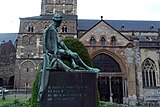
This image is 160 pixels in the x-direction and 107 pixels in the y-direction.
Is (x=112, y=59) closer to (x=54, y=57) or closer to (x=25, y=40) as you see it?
(x=25, y=40)

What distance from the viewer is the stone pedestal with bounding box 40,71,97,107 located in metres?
6.96

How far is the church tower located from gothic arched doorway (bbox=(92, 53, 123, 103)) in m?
13.2

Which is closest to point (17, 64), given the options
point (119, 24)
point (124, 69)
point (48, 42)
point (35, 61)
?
point (35, 61)

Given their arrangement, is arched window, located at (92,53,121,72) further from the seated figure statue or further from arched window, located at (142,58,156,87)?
the seated figure statue

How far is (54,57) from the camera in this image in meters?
7.34

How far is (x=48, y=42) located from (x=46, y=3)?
34.1 metres

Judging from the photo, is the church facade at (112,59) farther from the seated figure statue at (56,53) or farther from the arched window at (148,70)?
the seated figure statue at (56,53)

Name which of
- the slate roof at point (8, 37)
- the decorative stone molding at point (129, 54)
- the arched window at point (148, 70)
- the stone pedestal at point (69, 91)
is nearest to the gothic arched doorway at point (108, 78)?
the decorative stone molding at point (129, 54)

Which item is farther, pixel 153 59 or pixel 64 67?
pixel 153 59

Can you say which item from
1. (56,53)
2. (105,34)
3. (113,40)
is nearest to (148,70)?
(113,40)

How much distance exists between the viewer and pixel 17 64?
1244 inches

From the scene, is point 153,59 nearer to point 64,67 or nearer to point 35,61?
point 35,61

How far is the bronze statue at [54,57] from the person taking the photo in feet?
23.3

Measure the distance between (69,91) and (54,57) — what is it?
1192mm
